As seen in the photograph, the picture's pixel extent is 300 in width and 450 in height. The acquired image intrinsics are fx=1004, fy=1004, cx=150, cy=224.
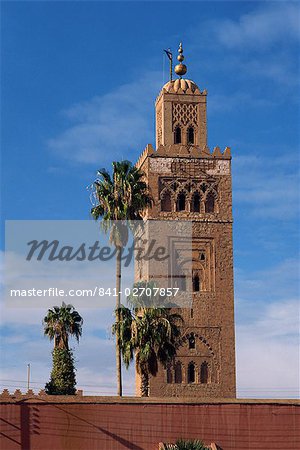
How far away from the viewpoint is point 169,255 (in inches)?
2176

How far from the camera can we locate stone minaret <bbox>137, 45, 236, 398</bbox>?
53719 millimetres

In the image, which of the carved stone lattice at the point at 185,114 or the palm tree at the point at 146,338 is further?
the carved stone lattice at the point at 185,114

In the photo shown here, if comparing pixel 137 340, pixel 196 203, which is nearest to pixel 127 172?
pixel 137 340

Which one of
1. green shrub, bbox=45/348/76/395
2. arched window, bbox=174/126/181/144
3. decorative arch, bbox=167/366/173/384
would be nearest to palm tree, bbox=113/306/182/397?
green shrub, bbox=45/348/76/395

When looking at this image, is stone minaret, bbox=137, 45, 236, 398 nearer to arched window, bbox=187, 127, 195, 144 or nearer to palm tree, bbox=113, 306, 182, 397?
arched window, bbox=187, 127, 195, 144

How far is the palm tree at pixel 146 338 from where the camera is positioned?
40.1m

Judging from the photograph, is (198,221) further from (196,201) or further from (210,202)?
(210,202)

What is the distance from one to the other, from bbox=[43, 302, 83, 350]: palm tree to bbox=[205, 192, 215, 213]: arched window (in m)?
10.8

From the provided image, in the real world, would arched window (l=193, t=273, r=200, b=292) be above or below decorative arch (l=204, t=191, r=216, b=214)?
below

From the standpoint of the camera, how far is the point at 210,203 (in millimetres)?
56625

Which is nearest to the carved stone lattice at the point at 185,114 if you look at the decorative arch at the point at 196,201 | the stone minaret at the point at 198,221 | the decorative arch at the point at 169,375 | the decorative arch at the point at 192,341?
the stone minaret at the point at 198,221

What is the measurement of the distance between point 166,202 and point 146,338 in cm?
1682

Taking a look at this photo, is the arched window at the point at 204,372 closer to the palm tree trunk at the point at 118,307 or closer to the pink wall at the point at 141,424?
the palm tree trunk at the point at 118,307

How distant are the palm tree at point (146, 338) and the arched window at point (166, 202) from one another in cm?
1544
